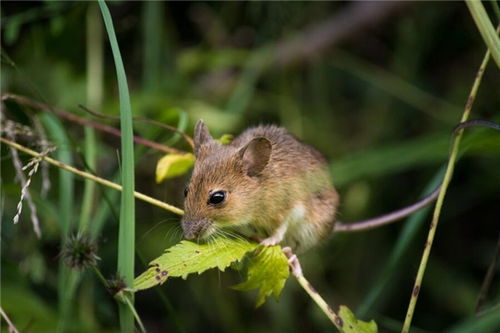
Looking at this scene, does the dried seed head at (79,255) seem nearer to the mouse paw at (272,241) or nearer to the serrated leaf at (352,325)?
the mouse paw at (272,241)

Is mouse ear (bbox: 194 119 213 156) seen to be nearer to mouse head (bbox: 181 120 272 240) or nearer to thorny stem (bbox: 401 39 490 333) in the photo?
mouse head (bbox: 181 120 272 240)

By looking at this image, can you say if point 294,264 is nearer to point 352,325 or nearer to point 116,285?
point 352,325

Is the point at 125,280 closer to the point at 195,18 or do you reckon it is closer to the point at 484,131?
the point at 484,131

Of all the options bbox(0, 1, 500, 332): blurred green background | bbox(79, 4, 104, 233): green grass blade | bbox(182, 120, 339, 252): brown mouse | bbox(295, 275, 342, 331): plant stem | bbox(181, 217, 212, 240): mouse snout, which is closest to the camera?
bbox(295, 275, 342, 331): plant stem

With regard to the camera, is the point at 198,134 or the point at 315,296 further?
the point at 198,134

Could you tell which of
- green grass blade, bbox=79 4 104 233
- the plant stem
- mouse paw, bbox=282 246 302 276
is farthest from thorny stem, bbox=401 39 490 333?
green grass blade, bbox=79 4 104 233

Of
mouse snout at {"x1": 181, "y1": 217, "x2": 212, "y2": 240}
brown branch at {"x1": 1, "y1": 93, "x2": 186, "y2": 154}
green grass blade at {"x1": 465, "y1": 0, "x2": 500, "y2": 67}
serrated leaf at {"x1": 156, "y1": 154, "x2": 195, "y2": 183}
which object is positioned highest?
brown branch at {"x1": 1, "y1": 93, "x2": 186, "y2": 154}

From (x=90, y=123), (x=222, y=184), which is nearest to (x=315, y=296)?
(x=222, y=184)
